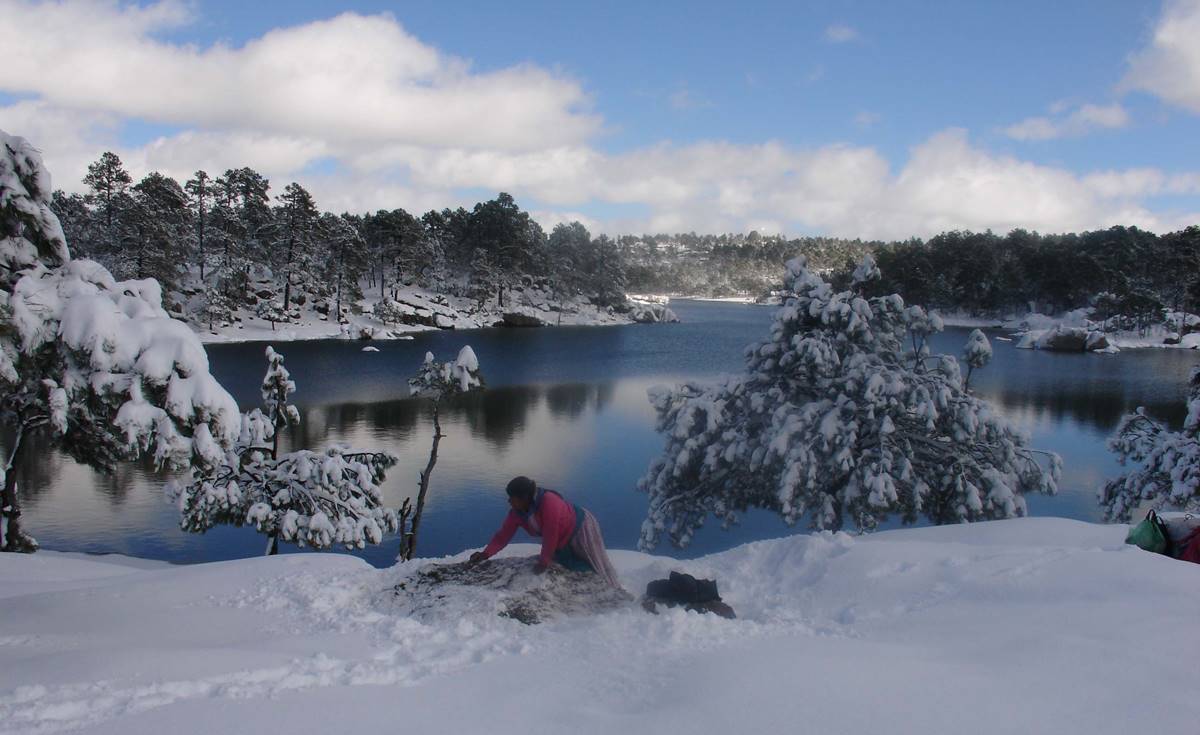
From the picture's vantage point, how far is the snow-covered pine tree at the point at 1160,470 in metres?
12.8

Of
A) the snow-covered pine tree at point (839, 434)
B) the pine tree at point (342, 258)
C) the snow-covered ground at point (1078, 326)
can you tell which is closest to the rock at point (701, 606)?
the snow-covered pine tree at point (839, 434)

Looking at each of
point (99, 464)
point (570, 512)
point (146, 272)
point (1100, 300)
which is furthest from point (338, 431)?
point (1100, 300)

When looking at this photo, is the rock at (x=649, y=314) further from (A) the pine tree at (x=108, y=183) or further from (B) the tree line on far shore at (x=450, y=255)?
(A) the pine tree at (x=108, y=183)

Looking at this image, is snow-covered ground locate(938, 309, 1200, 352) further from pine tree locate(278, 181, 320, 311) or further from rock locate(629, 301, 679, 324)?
pine tree locate(278, 181, 320, 311)

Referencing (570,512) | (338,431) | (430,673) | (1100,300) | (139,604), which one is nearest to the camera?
(430,673)

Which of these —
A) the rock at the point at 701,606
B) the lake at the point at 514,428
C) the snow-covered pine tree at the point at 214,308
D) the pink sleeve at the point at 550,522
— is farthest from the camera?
the snow-covered pine tree at the point at 214,308

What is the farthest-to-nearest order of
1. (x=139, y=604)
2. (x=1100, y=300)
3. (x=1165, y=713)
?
(x=1100, y=300), (x=139, y=604), (x=1165, y=713)

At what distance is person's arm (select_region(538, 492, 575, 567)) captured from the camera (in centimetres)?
596

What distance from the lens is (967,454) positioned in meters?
12.5

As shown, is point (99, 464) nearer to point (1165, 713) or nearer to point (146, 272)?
point (1165, 713)

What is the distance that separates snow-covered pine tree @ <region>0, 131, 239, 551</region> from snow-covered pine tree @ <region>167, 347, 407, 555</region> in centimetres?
622

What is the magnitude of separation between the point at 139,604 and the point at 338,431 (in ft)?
72.2

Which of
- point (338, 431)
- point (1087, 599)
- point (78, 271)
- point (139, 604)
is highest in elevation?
point (78, 271)

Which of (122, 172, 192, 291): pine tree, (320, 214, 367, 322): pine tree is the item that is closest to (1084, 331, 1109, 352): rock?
(320, 214, 367, 322): pine tree
